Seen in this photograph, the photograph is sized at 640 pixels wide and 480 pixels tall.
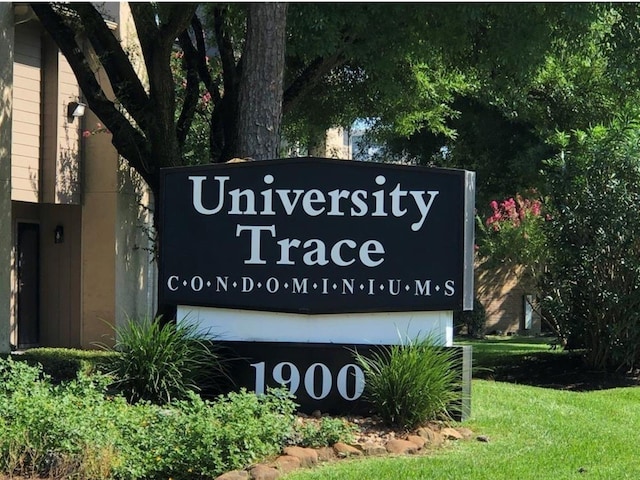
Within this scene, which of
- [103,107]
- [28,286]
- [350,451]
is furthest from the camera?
[28,286]

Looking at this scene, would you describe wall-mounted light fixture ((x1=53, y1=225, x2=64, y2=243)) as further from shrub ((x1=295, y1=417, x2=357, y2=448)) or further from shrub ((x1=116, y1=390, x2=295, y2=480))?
shrub ((x1=295, y1=417, x2=357, y2=448))

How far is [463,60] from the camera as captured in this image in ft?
45.6

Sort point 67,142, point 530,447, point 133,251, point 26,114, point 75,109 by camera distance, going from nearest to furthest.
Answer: point 530,447 → point 26,114 → point 75,109 → point 67,142 → point 133,251

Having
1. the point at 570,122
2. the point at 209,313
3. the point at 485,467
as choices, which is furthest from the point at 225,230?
the point at 570,122

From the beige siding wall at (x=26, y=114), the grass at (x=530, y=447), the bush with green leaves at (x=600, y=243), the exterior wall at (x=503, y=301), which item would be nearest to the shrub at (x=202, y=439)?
the grass at (x=530, y=447)

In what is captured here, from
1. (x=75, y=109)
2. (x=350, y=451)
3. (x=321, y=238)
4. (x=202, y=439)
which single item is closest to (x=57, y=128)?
(x=75, y=109)

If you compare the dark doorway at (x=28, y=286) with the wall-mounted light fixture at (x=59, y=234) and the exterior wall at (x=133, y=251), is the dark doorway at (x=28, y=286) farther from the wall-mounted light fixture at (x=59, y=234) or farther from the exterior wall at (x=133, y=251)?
the exterior wall at (x=133, y=251)

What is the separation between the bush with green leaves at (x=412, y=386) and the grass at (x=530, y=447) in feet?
1.41

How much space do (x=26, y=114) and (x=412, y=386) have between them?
1031cm

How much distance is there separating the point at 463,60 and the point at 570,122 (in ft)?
21.3

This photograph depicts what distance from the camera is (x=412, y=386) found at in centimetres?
764

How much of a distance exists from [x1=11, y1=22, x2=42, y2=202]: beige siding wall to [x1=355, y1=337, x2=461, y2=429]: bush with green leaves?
9384 millimetres

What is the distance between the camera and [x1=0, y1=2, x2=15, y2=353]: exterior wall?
14.2 meters

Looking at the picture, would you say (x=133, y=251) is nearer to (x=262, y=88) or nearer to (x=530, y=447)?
(x=262, y=88)
